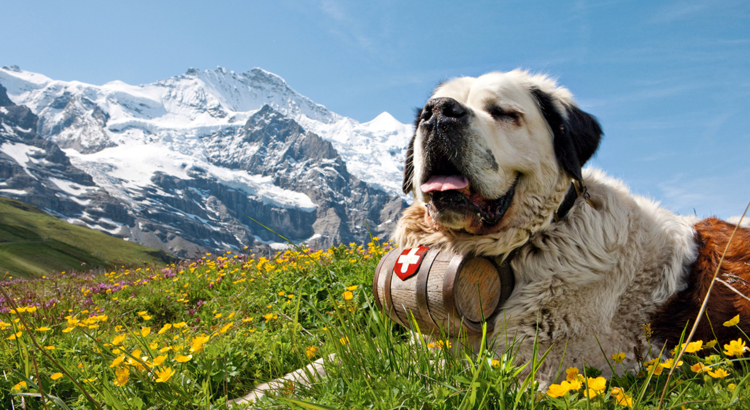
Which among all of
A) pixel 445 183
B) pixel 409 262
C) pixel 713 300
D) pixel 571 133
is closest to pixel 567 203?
pixel 571 133

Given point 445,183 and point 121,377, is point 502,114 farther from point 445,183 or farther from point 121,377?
point 121,377

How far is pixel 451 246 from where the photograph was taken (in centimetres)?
269

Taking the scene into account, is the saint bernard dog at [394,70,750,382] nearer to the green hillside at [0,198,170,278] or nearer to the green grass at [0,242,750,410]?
the green grass at [0,242,750,410]

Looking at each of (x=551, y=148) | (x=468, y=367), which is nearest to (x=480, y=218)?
(x=551, y=148)

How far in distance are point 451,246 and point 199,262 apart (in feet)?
22.1

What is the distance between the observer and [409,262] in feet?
8.66

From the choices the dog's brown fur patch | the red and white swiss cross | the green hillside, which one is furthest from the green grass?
the green hillside

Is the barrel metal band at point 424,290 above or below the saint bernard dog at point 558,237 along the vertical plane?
below

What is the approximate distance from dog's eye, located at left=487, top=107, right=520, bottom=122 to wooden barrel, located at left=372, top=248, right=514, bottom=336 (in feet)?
2.94

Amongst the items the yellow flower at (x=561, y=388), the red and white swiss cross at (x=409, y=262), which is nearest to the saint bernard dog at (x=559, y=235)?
the red and white swiss cross at (x=409, y=262)

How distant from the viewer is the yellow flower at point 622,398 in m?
1.63

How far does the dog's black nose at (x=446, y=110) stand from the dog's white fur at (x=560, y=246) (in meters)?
0.09

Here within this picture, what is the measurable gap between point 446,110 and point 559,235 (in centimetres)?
103

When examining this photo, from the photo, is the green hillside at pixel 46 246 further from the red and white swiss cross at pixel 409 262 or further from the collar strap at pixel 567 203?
the collar strap at pixel 567 203
